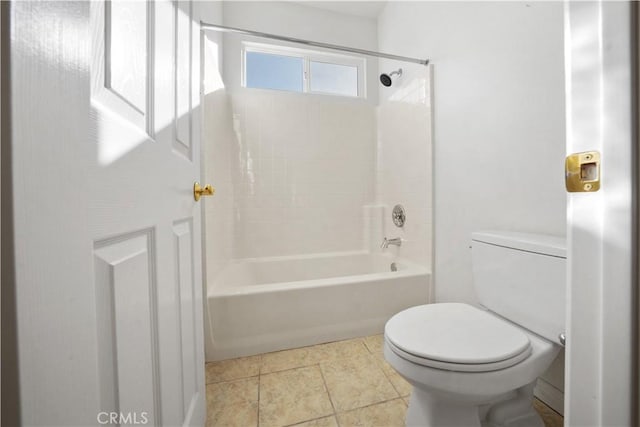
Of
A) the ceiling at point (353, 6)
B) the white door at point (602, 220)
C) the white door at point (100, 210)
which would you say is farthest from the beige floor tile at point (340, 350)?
the ceiling at point (353, 6)

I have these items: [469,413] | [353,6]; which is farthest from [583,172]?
[353,6]

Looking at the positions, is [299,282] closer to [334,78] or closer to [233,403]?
[233,403]

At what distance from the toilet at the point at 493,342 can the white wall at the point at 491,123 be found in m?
0.23

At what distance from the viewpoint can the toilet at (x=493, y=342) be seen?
2.44 feet

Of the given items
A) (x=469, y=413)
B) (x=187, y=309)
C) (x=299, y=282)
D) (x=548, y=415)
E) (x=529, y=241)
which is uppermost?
(x=529, y=241)

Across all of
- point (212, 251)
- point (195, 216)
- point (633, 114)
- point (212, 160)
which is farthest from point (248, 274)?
point (633, 114)

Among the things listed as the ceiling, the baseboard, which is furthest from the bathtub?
the ceiling

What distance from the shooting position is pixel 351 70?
8.43 feet

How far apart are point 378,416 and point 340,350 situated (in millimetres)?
473

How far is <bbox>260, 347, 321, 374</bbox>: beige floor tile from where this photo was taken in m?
1.35

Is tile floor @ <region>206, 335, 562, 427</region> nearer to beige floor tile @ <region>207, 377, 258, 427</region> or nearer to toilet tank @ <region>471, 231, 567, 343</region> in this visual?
beige floor tile @ <region>207, 377, 258, 427</region>

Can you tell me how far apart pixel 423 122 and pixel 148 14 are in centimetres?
164

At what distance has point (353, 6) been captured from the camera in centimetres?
235

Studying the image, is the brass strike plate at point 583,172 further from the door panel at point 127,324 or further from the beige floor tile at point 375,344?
the beige floor tile at point 375,344
